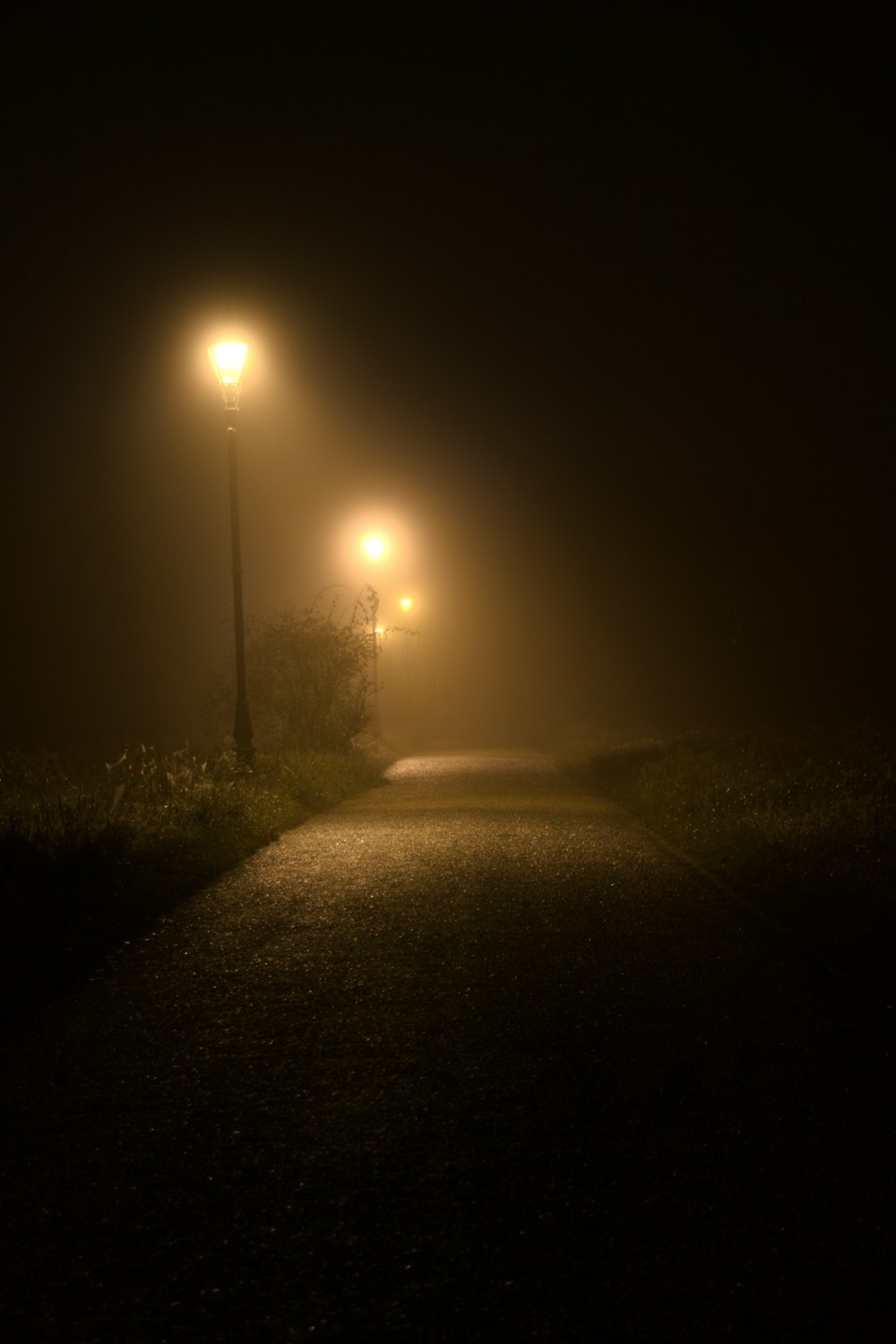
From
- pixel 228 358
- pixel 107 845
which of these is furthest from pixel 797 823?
pixel 228 358

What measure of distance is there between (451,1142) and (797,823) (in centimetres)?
920

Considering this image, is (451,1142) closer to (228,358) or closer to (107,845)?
(107,845)

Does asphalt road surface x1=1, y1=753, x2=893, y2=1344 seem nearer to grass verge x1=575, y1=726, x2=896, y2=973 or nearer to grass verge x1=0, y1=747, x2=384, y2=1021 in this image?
grass verge x1=0, y1=747, x2=384, y2=1021

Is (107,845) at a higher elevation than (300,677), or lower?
lower

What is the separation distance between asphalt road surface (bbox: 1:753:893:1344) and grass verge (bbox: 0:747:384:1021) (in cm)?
41

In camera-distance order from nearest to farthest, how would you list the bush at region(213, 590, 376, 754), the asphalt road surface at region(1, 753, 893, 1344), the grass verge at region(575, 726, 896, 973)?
the asphalt road surface at region(1, 753, 893, 1344), the grass verge at region(575, 726, 896, 973), the bush at region(213, 590, 376, 754)

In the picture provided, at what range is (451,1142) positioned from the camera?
4.19 meters

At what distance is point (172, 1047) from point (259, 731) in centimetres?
2510

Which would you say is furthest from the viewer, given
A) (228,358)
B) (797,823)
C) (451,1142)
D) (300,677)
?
(300,677)

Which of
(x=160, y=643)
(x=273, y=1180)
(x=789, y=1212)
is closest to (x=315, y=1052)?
(x=273, y=1180)

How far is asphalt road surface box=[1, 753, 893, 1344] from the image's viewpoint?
3.07m

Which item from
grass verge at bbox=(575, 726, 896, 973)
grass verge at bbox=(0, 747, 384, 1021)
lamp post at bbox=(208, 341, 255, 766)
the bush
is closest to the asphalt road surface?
grass verge at bbox=(0, 747, 384, 1021)

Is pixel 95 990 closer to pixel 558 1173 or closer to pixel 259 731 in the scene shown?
pixel 558 1173

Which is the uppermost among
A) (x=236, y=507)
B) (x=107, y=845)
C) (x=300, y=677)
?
(x=236, y=507)
